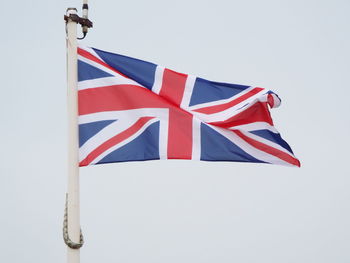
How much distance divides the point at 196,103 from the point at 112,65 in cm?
141

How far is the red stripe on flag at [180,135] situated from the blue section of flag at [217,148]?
0.72 feet

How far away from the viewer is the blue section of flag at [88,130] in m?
7.67

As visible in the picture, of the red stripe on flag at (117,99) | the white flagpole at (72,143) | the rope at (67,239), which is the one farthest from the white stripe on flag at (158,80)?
the rope at (67,239)

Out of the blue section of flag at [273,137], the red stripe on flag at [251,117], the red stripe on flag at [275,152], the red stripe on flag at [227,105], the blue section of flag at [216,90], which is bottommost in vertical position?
the red stripe on flag at [275,152]

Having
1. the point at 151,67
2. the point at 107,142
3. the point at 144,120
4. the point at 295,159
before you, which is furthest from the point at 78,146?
the point at 295,159

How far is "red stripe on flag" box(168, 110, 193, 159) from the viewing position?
8.15 meters

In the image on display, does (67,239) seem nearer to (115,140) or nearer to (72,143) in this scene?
(72,143)

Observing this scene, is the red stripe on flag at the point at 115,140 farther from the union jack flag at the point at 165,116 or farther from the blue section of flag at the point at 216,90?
the blue section of flag at the point at 216,90

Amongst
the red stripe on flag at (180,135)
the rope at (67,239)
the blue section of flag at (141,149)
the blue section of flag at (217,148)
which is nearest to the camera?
the rope at (67,239)

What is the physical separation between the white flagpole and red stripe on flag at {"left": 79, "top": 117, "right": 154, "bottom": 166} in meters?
0.36

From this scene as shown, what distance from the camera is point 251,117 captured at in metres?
8.66

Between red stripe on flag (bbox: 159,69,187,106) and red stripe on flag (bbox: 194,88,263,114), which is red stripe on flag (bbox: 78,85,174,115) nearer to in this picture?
red stripe on flag (bbox: 159,69,187,106)

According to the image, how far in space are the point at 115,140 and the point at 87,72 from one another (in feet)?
3.42

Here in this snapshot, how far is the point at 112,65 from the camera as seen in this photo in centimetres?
841
